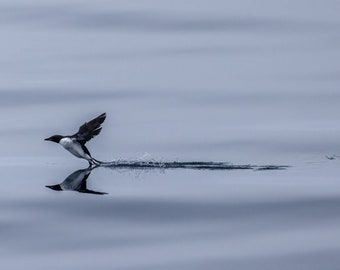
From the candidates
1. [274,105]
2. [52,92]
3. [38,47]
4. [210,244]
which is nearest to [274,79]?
[274,105]

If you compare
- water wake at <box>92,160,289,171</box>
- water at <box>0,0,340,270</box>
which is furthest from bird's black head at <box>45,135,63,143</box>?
water wake at <box>92,160,289,171</box>

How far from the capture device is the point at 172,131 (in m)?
17.8

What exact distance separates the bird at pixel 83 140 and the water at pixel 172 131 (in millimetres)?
222

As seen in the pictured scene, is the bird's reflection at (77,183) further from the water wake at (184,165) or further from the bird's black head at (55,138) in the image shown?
the bird's black head at (55,138)

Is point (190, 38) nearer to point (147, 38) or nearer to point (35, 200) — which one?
point (147, 38)

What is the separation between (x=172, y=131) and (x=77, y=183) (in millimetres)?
2768

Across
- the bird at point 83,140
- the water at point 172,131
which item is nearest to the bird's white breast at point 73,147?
the bird at point 83,140

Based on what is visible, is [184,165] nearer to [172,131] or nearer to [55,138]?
[55,138]

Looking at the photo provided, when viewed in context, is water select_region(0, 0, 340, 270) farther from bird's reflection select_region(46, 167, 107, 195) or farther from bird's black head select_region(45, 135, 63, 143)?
bird's black head select_region(45, 135, 63, 143)

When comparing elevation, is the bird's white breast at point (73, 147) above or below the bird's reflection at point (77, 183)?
above

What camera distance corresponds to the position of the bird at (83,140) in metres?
16.4

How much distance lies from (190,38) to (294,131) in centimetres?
709

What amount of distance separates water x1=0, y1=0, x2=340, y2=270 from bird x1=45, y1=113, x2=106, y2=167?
0.22 metres

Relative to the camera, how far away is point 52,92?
68.4 ft
